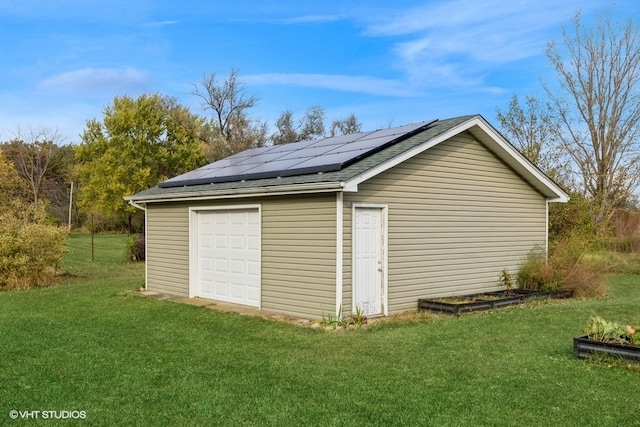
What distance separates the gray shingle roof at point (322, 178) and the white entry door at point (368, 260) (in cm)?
84

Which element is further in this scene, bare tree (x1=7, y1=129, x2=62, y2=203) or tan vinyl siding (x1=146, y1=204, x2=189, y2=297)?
bare tree (x1=7, y1=129, x2=62, y2=203)

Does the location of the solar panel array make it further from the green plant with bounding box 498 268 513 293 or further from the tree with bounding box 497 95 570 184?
the tree with bounding box 497 95 570 184

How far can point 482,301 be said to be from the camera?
1055 cm

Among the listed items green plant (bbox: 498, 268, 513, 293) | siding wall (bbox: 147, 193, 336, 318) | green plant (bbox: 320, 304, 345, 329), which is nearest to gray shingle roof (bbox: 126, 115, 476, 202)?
siding wall (bbox: 147, 193, 336, 318)

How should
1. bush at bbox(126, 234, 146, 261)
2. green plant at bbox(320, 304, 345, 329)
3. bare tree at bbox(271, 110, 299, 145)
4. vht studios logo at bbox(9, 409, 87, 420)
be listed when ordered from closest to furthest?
1. vht studios logo at bbox(9, 409, 87, 420)
2. green plant at bbox(320, 304, 345, 329)
3. bush at bbox(126, 234, 146, 261)
4. bare tree at bbox(271, 110, 299, 145)

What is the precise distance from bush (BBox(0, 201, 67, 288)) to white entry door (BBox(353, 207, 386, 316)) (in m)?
10.4

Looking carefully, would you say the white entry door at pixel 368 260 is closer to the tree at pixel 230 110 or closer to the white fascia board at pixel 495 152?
the white fascia board at pixel 495 152

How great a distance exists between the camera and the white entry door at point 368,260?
9484 mm

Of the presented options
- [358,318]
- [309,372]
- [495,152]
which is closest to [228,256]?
[358,318]

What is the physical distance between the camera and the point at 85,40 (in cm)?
1477

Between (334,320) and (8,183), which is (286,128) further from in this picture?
(334,320)

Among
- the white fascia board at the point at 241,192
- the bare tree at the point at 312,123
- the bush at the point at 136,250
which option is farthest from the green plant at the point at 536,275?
the bare tree at the point at 312,123

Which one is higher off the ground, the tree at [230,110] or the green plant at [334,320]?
the tree at [230,110]

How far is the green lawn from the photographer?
482cm
